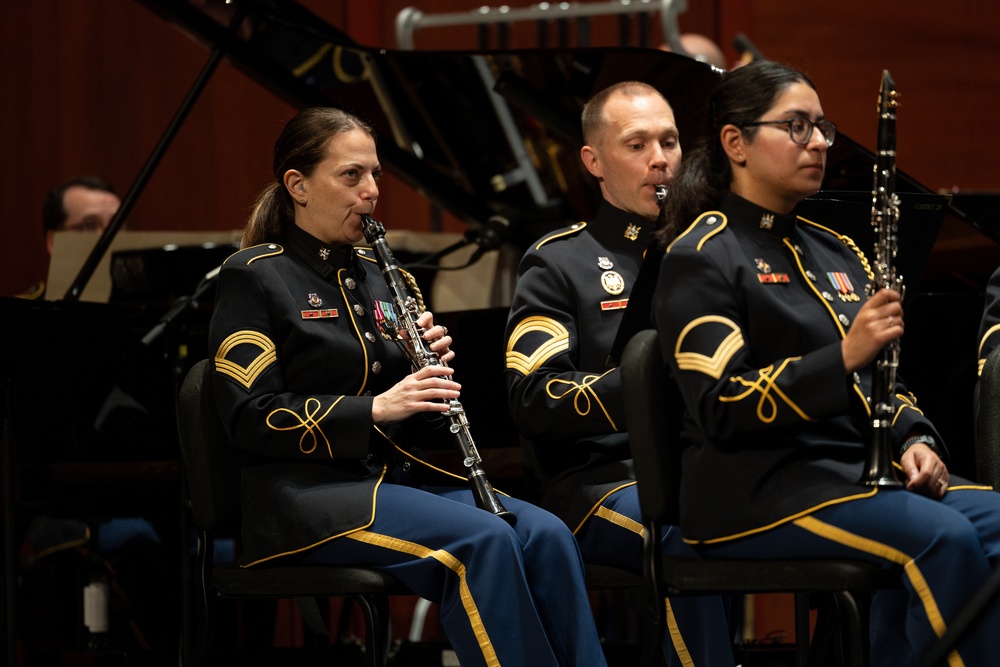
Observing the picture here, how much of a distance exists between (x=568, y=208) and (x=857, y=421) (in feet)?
7.18

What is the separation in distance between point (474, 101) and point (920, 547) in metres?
2.49

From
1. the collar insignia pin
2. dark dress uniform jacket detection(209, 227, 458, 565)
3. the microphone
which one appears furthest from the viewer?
the microphone

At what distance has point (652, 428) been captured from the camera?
202 cm

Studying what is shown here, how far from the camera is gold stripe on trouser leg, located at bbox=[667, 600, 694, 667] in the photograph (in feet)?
8.00

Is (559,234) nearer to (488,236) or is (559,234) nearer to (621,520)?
(621,520)

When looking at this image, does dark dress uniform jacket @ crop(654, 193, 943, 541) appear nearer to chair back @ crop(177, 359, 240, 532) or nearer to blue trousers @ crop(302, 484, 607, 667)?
blue trousers @ crop(302, 484, 607, 667)

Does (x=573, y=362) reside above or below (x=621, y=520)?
above

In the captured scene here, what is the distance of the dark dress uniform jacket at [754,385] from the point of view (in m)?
1.89

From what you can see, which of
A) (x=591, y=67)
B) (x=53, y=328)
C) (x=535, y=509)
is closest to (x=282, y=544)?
(x=535, y=509)

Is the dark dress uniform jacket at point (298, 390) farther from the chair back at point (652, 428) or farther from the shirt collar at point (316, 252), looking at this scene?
the chair back at point (652, 428)

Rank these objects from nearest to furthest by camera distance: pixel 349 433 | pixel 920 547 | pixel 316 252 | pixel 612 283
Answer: pixel 920 547 < pixel 349 433 < pixel 316 252 < pixel 612 283

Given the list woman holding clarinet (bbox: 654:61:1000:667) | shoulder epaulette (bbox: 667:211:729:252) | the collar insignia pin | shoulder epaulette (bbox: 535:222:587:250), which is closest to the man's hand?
woman holding clarinet (bbox: 654:61:1000:667)

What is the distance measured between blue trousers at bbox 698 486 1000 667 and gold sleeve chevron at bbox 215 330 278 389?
88cm

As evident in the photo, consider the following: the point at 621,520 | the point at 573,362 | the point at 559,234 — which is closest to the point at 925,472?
the point at 621,520
